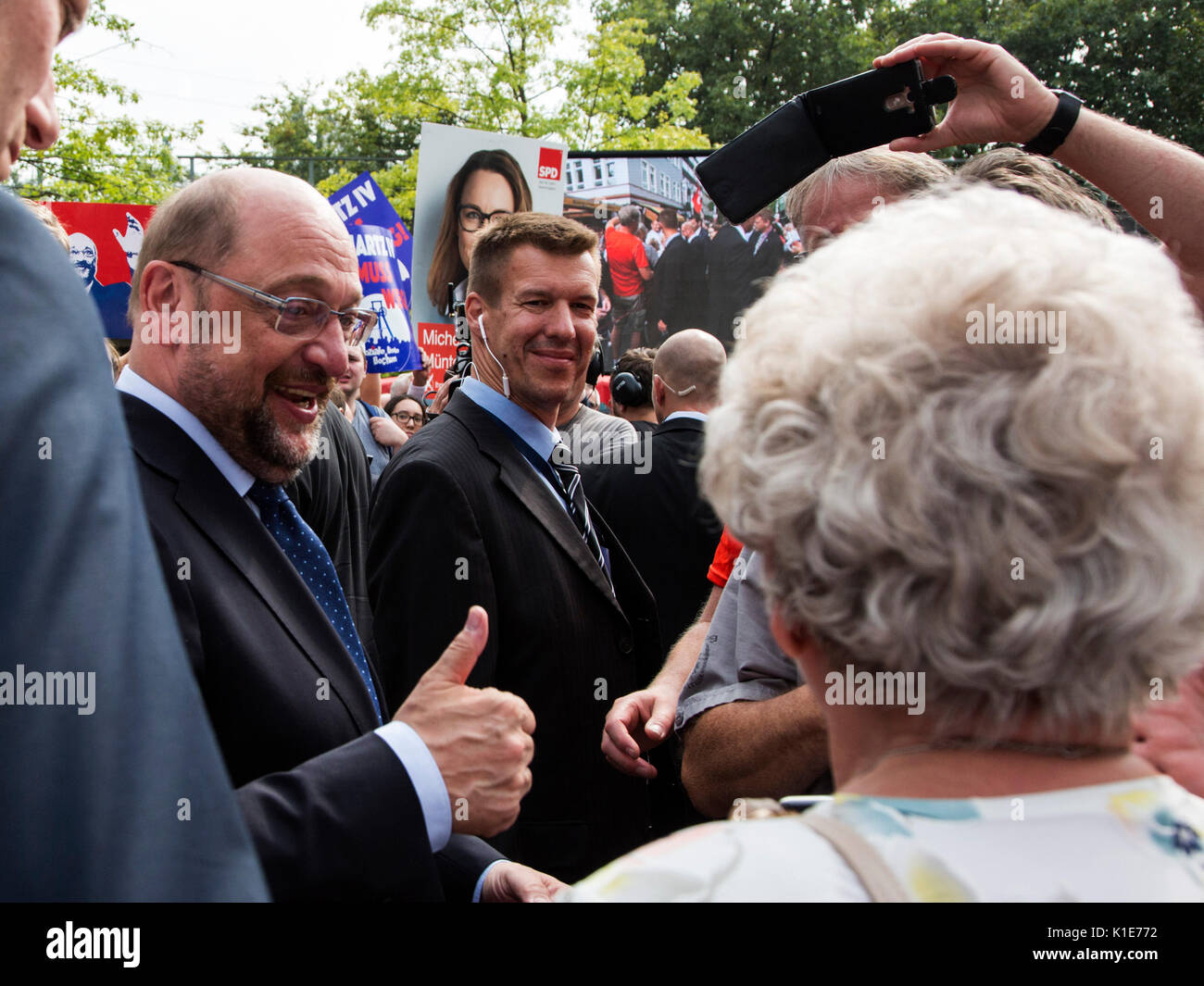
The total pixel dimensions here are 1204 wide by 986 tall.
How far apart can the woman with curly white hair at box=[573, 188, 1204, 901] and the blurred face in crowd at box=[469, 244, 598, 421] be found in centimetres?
219

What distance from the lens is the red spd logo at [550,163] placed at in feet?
25.5

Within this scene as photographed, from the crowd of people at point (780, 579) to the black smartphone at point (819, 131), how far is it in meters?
0.05

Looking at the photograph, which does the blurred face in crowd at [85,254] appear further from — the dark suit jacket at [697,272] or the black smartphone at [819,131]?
the dark suit jacket at [697,272]

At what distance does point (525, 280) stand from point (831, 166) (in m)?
1.28

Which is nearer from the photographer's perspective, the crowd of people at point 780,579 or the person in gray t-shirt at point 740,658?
the crowd of people at point 780,579

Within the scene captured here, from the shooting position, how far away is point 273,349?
204cm

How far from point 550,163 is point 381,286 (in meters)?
1.65

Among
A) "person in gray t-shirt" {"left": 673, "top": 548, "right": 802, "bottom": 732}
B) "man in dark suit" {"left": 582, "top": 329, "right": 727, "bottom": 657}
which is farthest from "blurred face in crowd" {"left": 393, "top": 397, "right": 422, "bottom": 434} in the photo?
"person in gray t-shirt" {"left": 673, "top": 548, "right": 802, "bottom": 732}

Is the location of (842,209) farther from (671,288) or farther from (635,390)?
(671,288)

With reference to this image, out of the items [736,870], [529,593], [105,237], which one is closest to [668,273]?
[105,237]

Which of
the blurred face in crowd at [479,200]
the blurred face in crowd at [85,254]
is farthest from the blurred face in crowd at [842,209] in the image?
the blurred face in crowd at [85,254]

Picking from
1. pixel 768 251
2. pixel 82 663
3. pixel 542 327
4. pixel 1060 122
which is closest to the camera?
pixel 82 663
